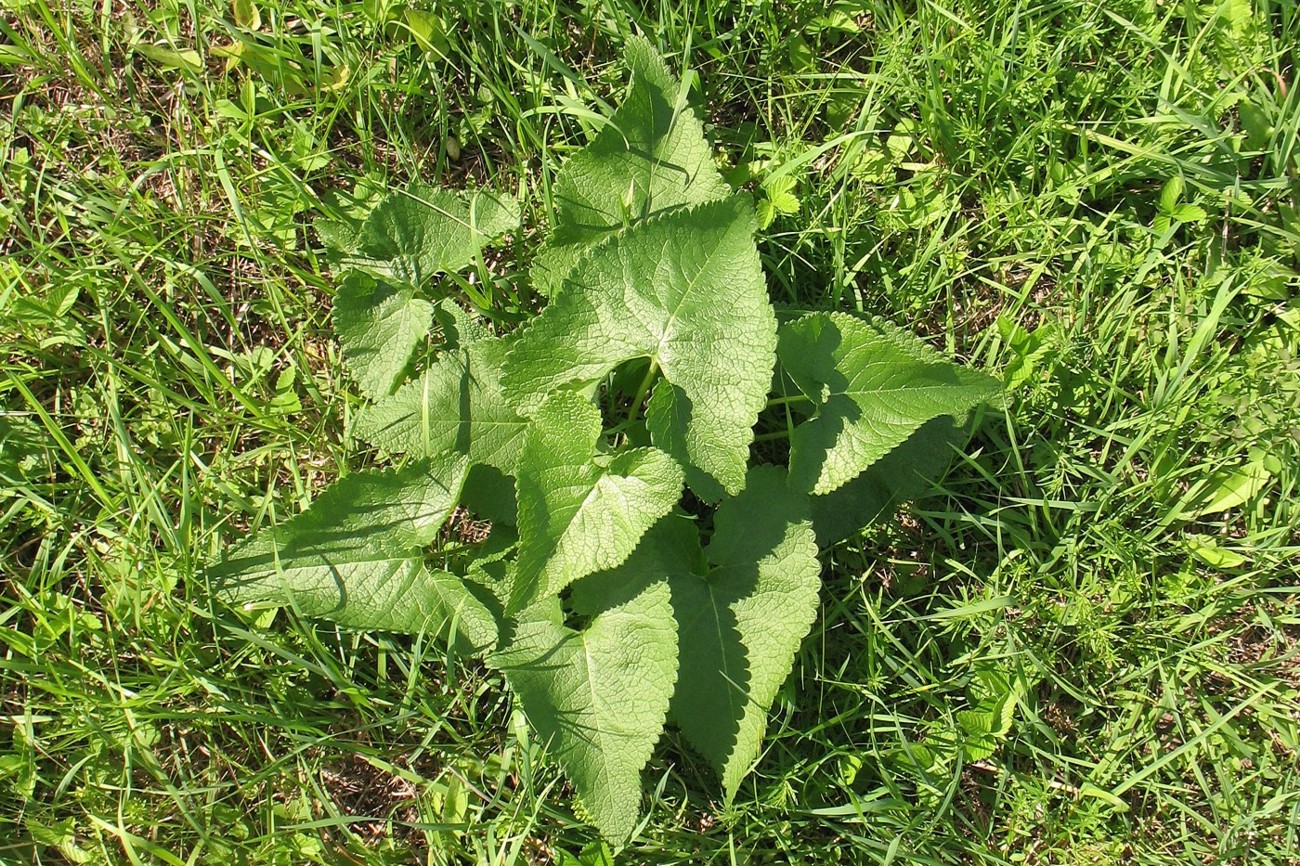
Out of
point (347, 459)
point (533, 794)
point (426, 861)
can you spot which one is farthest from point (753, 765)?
point (347, 459)

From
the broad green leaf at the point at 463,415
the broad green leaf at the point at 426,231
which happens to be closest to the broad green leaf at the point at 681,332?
the broad green leaf at the point at 463,415

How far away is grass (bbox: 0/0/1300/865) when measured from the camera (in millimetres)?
2512

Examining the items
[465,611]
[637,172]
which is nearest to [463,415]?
[465,611]

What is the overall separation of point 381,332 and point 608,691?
37.5 inches

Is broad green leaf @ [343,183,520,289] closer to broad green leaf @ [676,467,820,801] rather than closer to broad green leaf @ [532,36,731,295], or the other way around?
broad green leaf @ [532,36,731,295]

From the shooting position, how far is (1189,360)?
2.55 metres

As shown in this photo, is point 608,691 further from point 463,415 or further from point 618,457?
point 463,415

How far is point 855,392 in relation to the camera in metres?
2.23

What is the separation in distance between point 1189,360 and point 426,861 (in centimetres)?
219

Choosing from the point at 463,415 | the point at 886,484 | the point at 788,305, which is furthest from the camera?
the point at 788,305

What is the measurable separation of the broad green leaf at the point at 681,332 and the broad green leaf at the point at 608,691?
1.01ft

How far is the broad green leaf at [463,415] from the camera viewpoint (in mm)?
2342

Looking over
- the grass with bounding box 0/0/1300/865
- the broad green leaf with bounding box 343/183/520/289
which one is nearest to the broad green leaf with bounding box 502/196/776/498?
the broad green leaf with bounding box 343/183/520/289

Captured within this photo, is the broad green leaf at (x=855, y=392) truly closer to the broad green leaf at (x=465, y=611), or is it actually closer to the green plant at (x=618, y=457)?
the green plant at (x=618, y=457)
